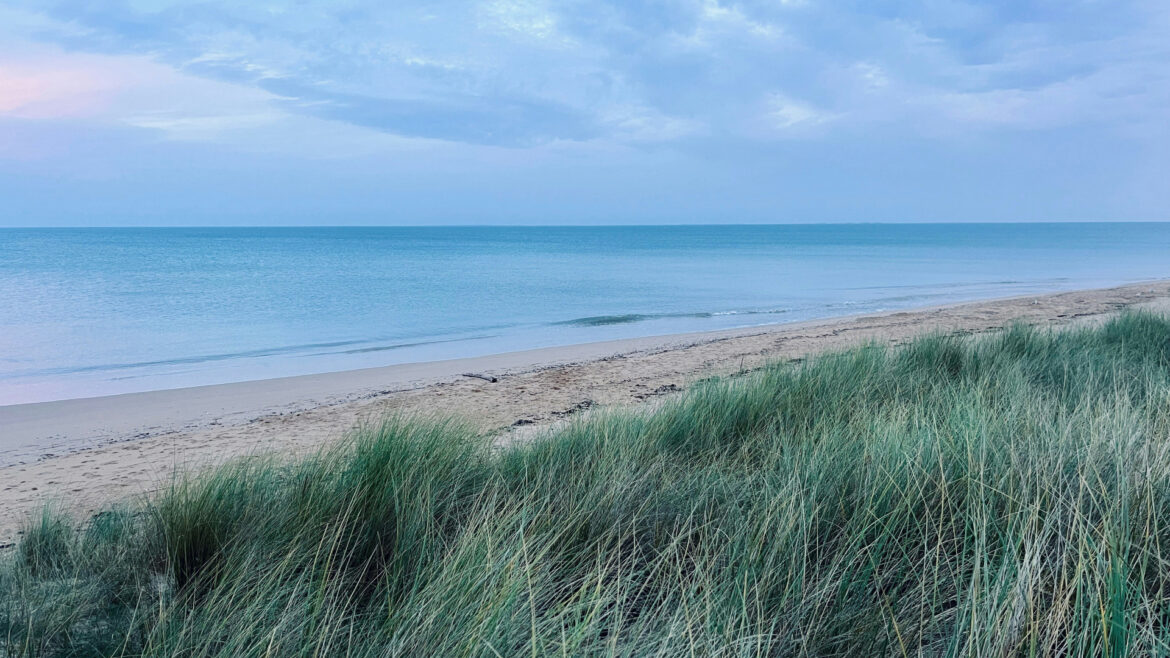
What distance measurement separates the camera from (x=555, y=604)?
7.29 ft

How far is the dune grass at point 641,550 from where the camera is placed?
1.95 meters

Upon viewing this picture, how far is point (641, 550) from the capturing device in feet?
8.83

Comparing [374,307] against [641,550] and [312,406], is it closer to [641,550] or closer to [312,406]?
[312,406]

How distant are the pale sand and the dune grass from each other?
5.27ft

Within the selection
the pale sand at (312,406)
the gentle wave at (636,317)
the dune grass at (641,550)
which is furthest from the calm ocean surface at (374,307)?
the dune grass at (641,550)

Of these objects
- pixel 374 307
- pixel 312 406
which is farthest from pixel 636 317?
pixel 312 406

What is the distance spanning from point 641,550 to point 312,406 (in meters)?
7.31

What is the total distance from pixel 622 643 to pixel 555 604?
24 cm

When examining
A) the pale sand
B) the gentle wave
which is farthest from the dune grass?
the gentle wave

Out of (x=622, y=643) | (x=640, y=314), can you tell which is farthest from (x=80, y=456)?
(x=640, y=314)

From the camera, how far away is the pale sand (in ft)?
20.0

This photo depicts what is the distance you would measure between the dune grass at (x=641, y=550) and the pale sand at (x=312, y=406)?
5.27 feet

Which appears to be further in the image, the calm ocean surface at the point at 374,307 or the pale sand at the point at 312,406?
the calm ocean surface at the point at 374,307

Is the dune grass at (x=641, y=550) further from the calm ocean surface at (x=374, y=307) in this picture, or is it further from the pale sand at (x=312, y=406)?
the calm ocean surface at (x=374, y=307)
